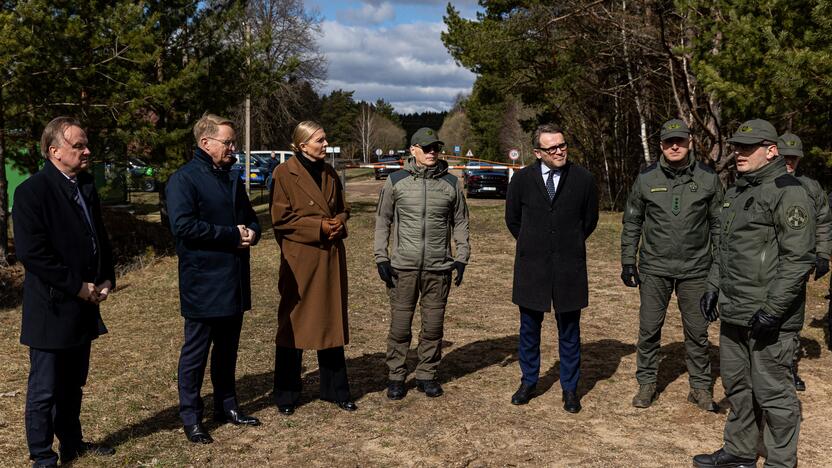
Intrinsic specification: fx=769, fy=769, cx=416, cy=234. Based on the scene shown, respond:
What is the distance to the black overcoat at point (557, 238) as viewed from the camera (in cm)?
557

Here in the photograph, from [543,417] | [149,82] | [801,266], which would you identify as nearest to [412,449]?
[543,417]

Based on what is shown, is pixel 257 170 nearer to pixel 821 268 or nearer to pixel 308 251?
pixel 308 251

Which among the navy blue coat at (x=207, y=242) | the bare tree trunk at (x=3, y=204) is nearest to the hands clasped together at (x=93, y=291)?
the navy blue coat at (x=207, y=242)

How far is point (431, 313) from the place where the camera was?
5773mm

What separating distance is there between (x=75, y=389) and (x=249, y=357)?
8.74 feet

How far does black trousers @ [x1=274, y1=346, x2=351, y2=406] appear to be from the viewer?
18.0ft

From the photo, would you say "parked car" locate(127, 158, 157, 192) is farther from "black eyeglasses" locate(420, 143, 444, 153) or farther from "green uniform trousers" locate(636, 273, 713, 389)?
"green uniform trousers" locate(636, 273, 713, 389)

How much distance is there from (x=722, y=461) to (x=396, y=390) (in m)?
2.35

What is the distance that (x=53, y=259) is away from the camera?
4.04 m

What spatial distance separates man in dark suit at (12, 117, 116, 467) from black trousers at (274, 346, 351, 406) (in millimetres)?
1460

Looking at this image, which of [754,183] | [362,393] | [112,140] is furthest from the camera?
[112,140]

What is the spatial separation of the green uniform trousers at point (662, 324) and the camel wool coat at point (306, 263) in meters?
2.23

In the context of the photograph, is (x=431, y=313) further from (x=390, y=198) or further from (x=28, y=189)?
(x=28, y=189)

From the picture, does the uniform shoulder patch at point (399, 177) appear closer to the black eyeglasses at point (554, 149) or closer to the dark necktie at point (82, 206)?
the black eyeglasses at point (554, 149)
